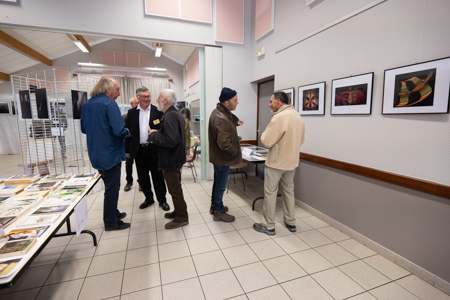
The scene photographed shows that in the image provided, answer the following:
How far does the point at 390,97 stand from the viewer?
2016mm

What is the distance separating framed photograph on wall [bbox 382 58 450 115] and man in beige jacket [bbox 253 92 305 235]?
831mm

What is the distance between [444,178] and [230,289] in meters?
1.91

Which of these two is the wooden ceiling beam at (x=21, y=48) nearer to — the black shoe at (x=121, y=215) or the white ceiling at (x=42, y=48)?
the white ceiling at (x=42, y=48)

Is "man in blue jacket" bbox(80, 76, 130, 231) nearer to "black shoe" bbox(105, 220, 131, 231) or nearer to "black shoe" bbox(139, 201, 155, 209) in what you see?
"black shoe" bbox(105, 220, 131, 231)

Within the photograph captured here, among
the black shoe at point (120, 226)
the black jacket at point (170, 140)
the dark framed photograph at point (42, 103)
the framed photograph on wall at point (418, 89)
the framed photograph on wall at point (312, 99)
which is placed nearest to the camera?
the framed photograph on wall at point (418, 89)

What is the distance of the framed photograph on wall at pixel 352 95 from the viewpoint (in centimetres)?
221

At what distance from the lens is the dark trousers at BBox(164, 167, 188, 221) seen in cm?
250

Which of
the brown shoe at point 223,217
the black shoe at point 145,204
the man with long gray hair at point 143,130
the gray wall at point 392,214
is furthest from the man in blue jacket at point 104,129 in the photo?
the gray wall at point 392,214

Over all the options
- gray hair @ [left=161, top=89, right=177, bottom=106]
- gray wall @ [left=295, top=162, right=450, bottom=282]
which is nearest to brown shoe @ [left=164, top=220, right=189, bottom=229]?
gray hair @ [left=161, top=89, right=177, bottom=106]

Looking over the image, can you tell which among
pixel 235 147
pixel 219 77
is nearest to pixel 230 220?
pixel 235 147

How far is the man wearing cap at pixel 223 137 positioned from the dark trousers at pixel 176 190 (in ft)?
1.51

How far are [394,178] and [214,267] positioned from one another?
1.86 m

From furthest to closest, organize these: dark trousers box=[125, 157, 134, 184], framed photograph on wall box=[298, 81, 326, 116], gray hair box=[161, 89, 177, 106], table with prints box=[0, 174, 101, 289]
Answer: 1. dark trousers box=[125, 157, 134, 184]
2. framed photograph on wall box=[298, 81, 326, 116]
3. gray hair box=[161, 89, 177, 106]
4. table with prints box=[0, 174, 101, 289]

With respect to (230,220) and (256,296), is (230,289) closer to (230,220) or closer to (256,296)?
(256,296)
